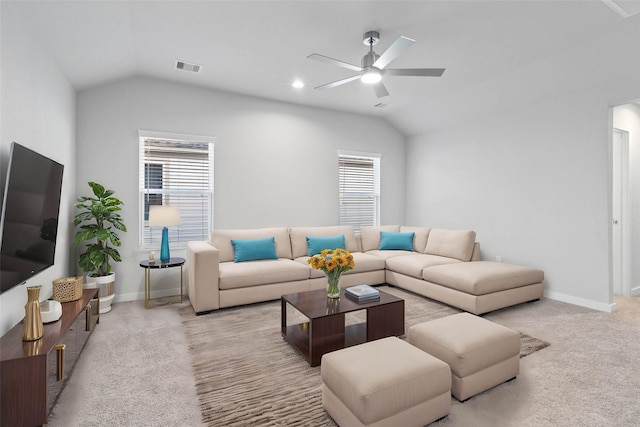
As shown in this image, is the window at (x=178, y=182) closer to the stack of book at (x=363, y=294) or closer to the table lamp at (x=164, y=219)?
the table lamp at (x=164, y=219)

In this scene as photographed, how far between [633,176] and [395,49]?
4275 mm

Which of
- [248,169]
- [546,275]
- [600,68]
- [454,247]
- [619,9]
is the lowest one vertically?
[546,275]

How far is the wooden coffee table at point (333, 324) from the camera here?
2604 millimetres

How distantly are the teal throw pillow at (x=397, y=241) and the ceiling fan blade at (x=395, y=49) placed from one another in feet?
10.1

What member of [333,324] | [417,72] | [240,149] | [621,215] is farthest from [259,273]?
[621,215]

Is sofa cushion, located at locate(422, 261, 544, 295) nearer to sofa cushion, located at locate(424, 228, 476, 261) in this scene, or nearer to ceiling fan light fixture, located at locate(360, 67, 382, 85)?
sofa cushion, located at locate(424, 228, 476, 261)

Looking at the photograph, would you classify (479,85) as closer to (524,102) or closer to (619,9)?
(524,102)

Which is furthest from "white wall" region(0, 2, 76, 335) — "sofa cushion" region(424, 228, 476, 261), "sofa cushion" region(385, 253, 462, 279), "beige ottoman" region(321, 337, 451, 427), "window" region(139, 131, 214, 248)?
"sofa cushion" region(424, 228, 476, 261)

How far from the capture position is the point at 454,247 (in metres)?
4.77

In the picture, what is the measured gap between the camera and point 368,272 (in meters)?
4.79

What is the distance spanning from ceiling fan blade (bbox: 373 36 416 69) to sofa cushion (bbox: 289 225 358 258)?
2.75 metres

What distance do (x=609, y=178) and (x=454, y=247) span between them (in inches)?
75.7

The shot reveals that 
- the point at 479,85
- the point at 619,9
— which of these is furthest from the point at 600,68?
the point at 619,9

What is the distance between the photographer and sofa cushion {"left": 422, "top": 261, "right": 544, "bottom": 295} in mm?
3605
